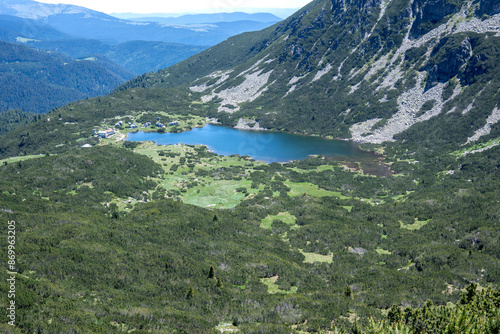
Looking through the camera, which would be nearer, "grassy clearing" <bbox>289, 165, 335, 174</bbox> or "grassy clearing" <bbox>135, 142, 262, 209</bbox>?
"grassy clearing" <bbox>135, 142, 262, 209</bbox>

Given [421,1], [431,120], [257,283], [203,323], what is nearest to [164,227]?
[257,283]

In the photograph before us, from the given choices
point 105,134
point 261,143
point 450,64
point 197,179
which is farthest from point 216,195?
point 450,64

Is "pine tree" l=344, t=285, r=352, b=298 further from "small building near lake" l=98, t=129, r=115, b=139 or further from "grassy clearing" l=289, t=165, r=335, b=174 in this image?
"small building near lake" l=98, t=129, r=115, b=139

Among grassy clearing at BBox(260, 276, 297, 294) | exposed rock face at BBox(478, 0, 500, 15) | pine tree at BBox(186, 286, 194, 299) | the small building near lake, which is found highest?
exposed rock face at BBox(478, 0, 500, 15)

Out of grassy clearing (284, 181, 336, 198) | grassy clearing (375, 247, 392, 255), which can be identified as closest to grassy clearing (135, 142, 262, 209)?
grassy clearing (284, 181, 336, 198)

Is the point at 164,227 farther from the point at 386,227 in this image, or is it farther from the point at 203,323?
the point at 386,227

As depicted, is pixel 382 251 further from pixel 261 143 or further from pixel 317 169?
pixel 261 143

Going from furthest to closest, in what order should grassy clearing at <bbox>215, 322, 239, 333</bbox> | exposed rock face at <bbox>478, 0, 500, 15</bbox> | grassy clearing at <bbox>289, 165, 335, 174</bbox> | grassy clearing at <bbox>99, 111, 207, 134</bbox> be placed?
1. grassy clearing at <bbox>99, 111, 207, 134</bbox>
2. exposed rock face at <bbox>478, 0, 500, 15</bbox>
3. grassy clearing at <bbox>289, 165, 335, 174</bbox>
4. grassy clearing at <bbox>215, 322, 239, 333</bbox>
